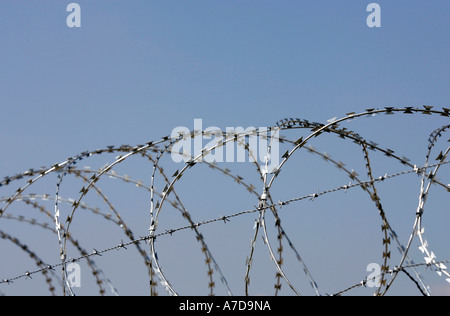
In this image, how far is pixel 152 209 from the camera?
10.6 meters

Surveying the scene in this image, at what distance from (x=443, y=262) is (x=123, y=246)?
4.30 meters

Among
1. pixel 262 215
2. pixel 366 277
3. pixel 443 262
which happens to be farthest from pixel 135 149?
pixel 443 262

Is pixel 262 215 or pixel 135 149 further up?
pixel 135 149
